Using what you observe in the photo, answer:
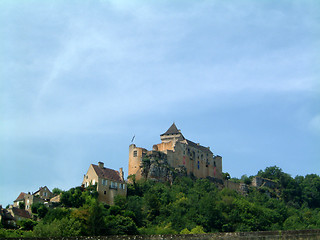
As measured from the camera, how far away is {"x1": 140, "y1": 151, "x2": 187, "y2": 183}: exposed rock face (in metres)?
82.8

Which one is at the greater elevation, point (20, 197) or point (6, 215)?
point (20, 197)

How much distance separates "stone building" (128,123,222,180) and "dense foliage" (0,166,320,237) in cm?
437

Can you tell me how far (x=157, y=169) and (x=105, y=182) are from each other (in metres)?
15.3

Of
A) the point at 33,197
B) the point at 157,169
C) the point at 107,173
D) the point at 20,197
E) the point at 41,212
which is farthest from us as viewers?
the point at 157,169

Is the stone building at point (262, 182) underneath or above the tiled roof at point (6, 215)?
above

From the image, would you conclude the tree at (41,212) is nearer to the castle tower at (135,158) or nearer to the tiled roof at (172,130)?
the castle tower at (135,158)

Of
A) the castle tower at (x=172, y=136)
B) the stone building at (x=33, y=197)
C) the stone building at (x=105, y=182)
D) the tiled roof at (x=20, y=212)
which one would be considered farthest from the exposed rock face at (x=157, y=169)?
the tiled roof at (x=20, y=212)

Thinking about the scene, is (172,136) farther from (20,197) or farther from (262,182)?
(20,197)

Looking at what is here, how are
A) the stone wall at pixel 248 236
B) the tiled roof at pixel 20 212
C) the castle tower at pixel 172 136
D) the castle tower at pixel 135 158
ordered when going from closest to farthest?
1. the stone wall at pixel 248 236
2. the tiled roof at pixel 20 212
3. the castle tower at pixel 135 158
4. the castle tower at pixel 172 136

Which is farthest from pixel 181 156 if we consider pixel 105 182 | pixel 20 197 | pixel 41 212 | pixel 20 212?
pixel 20 212

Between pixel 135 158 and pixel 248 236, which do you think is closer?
pixel 248 236

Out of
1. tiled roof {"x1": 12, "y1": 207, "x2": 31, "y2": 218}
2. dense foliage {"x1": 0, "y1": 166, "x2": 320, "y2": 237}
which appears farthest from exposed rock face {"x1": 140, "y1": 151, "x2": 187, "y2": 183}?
tiled roof {"x1": 12, "y1": 207, "x2": 31, "y2": 218}

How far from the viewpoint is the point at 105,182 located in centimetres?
7025

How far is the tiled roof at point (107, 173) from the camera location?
70688 mm
